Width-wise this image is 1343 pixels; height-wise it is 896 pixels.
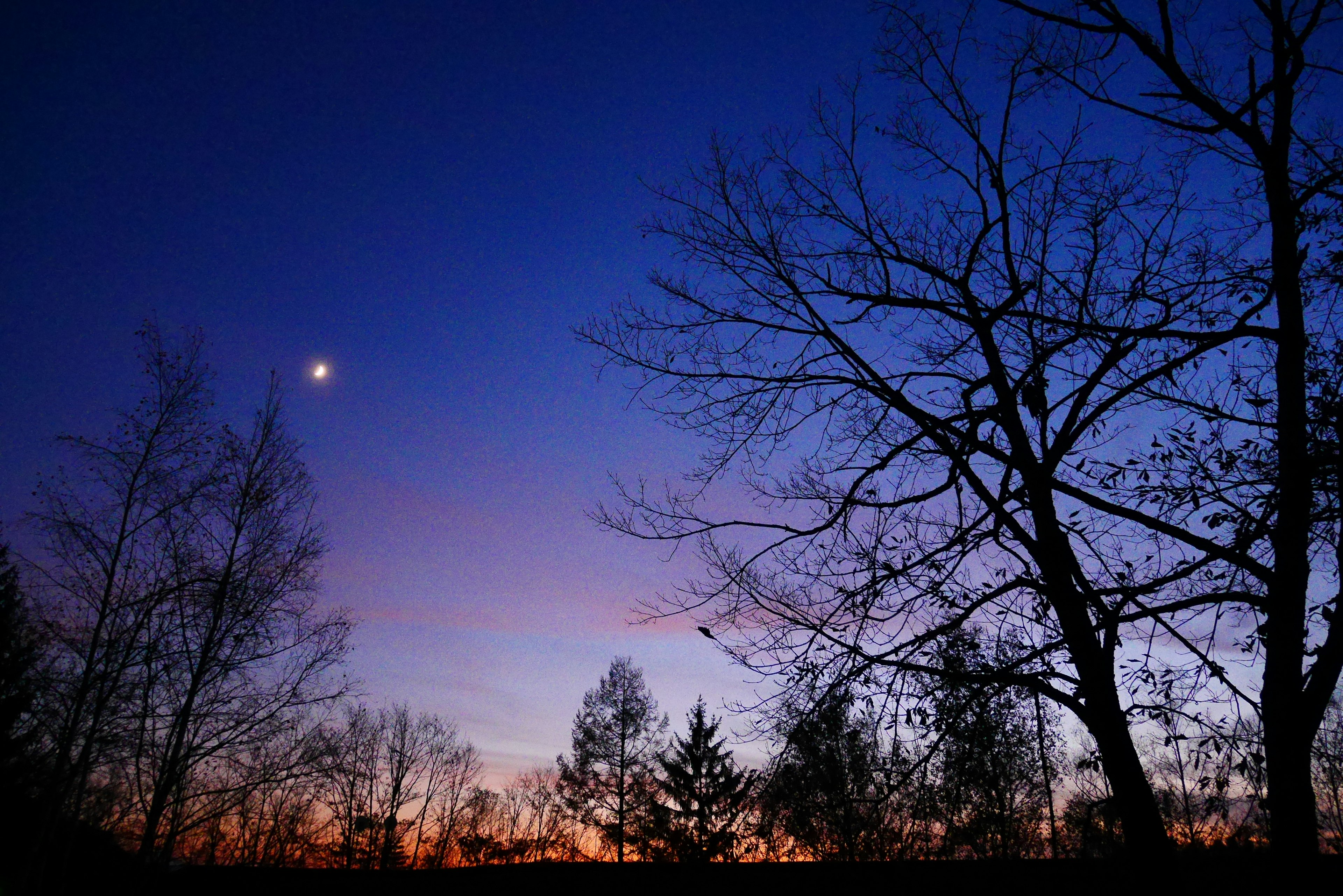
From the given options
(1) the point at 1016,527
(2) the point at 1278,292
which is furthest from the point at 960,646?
(2) the point at 1278,292

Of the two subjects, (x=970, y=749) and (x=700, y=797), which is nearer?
(x=970, y=749)

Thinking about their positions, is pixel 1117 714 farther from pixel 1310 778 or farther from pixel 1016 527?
pixel 1016 527

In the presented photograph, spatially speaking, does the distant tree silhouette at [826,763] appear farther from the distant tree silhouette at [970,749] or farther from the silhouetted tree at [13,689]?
the silhouetted tree at [13,689]

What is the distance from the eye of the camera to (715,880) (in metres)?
9.31

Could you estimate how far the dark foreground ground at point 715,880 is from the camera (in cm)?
793

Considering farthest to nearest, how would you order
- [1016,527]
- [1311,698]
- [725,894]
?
[725,894], [1016,527], [1311,698]

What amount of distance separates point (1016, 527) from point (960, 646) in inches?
49.3

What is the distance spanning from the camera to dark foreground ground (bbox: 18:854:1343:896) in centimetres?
793

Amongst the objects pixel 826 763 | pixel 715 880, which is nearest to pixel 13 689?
pixel 715 880

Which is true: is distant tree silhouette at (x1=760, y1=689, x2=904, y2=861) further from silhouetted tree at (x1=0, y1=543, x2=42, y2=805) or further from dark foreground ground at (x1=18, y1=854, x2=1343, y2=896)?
silhouetted tree at (x1=0, y1=543, x2=42, y2=805)

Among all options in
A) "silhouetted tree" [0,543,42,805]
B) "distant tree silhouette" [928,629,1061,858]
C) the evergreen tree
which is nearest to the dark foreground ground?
"distant tree silhouette" [928,629,1061,858]

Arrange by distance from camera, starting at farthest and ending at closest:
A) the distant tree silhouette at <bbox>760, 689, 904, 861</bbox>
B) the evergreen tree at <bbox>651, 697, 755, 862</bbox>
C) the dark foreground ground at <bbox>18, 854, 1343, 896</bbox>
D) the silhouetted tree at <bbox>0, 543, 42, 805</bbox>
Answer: the evergreen tree at <bbox>651, 697, 755, 862</bbox> < the silhouetted tree at <bbox>0, 543, 42, 805</bbox> < the dark foreground ground at <bbox>18, 854, 1343, 896</bbox> < the distant tree silhouette at <bbox>760, 689, 904, 861</bbox>

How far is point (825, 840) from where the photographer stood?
2200cm

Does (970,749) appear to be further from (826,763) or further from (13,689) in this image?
(13,689)
